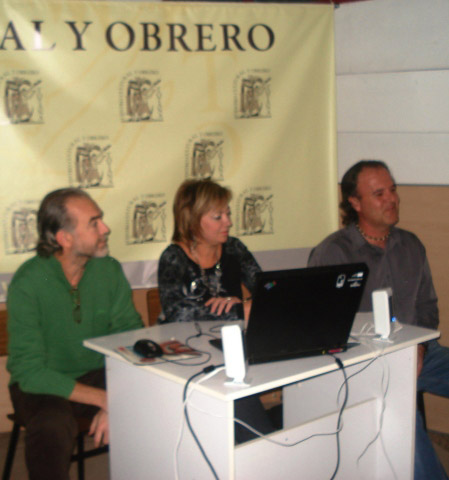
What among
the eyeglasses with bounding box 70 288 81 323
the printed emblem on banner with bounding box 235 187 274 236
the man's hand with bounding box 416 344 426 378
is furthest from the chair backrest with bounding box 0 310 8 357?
the man's hand with bounding box 416 344 426 378

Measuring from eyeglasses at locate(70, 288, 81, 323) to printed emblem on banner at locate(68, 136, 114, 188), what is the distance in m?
0.77

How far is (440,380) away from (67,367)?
5.20ft

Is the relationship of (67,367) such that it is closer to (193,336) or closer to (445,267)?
(193,336)

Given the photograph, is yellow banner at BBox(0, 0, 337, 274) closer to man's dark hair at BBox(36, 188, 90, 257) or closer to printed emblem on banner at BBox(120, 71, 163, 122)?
printed emblem on banner at BBox(120, 71, 163, 122)

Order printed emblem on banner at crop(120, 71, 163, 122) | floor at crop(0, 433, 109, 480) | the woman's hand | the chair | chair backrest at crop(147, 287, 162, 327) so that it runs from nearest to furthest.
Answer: the chair, the woman's hand, floor at crop(0, 433, 109, 480), chair backrest at crop(147, 287, 162, 327), printed emblem on banner at crop(120, 71, 163, 122)

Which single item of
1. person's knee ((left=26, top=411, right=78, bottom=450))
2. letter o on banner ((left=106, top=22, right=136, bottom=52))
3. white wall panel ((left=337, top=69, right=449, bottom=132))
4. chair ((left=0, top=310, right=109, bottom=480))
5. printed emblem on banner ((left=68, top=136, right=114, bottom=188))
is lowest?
chair ((left=0, top=310, right=109, bottom=480))

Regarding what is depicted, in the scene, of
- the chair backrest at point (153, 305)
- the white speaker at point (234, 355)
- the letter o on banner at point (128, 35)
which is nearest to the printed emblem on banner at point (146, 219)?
the chair backrest at point (153, 305)

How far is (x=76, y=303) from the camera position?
249 centimetres

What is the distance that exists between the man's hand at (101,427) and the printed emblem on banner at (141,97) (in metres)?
1.46

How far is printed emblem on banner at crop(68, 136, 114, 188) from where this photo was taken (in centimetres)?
307

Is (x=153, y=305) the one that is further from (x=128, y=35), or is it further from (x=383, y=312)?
(x=128, y=35)

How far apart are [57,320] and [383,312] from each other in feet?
3.91

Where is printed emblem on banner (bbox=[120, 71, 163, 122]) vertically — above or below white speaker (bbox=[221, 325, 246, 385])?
above

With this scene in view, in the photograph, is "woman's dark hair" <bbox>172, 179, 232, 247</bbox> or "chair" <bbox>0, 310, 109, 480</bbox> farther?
"woman's dark hair" <bbox>172, 179, 232, 247</bbox>
